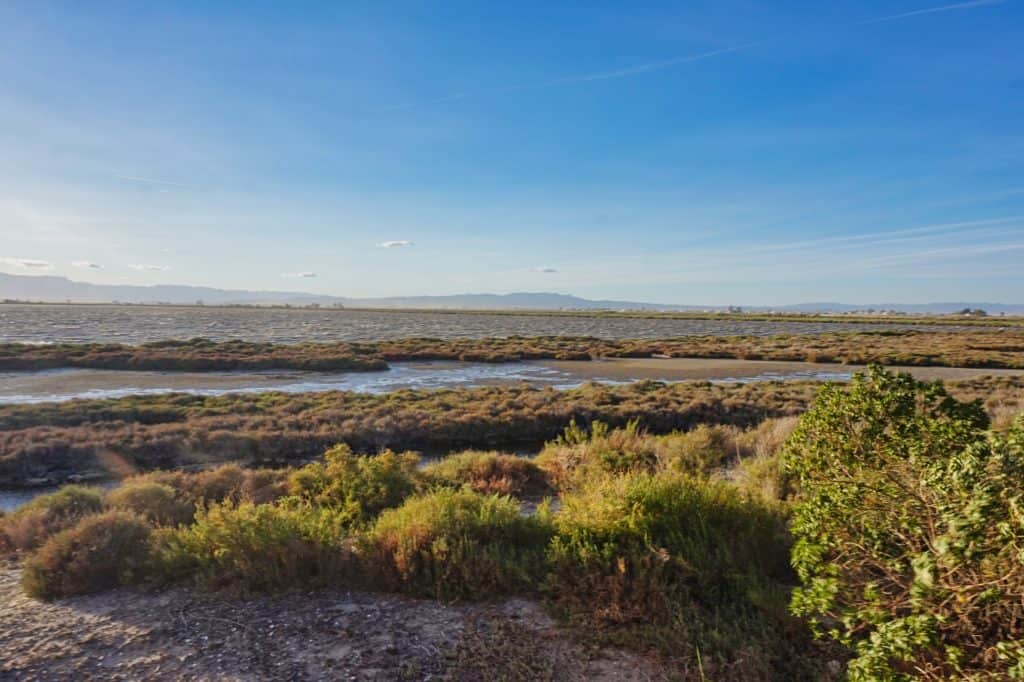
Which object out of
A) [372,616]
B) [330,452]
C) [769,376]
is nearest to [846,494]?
[372,616]

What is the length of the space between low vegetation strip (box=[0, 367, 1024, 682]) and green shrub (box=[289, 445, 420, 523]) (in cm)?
4

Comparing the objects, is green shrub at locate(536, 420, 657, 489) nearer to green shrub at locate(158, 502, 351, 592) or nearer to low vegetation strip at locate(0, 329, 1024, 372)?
green shrub at locate(158, 502, 351, 592)

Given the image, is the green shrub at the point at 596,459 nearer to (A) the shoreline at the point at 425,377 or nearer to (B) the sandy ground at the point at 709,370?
(A) the shoreline at the point at 425,377

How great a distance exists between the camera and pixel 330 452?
10.8m

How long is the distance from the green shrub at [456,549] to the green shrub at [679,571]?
14.5 inches

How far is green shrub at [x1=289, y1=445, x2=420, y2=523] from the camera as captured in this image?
9.66 metres

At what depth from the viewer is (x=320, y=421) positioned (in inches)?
785

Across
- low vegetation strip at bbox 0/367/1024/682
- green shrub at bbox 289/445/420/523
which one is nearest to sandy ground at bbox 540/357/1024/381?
green shrub at bbox 289/445/420/523

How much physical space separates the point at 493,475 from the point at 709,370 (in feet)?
107

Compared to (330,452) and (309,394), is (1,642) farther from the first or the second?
(309,394)

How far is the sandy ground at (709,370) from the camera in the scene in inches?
1462

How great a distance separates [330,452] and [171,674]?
5.83 meters

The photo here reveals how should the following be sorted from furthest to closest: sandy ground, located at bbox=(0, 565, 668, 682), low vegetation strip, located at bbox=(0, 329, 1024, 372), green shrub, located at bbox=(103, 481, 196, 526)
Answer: low vegetation strip, located at bbox=(0, 329, 1024, 372), green shrub, located at bbox=(103, 481, 196, 526), sandy ground, located at bbox=(0, 565, 668, 682)

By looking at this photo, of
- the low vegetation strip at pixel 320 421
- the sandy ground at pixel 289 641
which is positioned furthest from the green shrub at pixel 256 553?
the low vegetation strip at pixel 320 421
